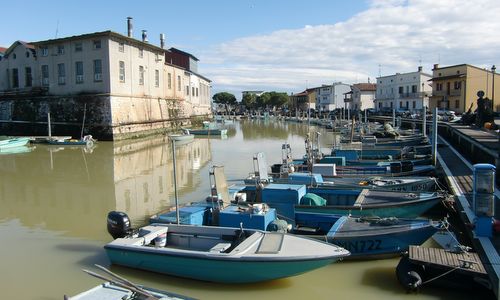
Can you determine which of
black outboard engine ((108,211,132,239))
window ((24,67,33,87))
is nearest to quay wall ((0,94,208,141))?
window ((24,67,33,87))

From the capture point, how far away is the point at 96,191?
18812mm

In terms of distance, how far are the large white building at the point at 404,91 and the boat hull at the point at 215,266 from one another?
6839 cm

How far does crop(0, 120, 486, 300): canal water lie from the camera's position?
28.0ft

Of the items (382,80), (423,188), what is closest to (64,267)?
(423,188)

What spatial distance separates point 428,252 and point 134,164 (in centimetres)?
2127

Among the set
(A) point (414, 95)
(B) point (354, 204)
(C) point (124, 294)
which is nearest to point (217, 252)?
(C) point (124, 294)

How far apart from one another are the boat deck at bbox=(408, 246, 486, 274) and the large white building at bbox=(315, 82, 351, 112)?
99466mm

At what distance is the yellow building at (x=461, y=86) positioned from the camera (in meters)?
59.6

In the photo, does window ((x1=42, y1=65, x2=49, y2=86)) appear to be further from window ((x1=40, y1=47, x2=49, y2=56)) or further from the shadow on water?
the shadow on water

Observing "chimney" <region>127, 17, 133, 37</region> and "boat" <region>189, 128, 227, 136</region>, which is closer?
"chimney" <region>127, 17, 133, 37</region>

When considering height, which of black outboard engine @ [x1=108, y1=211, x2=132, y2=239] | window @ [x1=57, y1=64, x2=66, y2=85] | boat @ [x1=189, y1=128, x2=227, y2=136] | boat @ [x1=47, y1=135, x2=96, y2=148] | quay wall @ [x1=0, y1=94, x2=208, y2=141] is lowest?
black outboard engine @ [x1=108, y1=211, x2=132, y2=239]

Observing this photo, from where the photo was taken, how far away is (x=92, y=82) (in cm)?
4144

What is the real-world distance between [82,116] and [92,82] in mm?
3372

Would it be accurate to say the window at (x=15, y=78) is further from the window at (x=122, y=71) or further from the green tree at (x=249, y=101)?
the green tree at (x=249, y=101)
